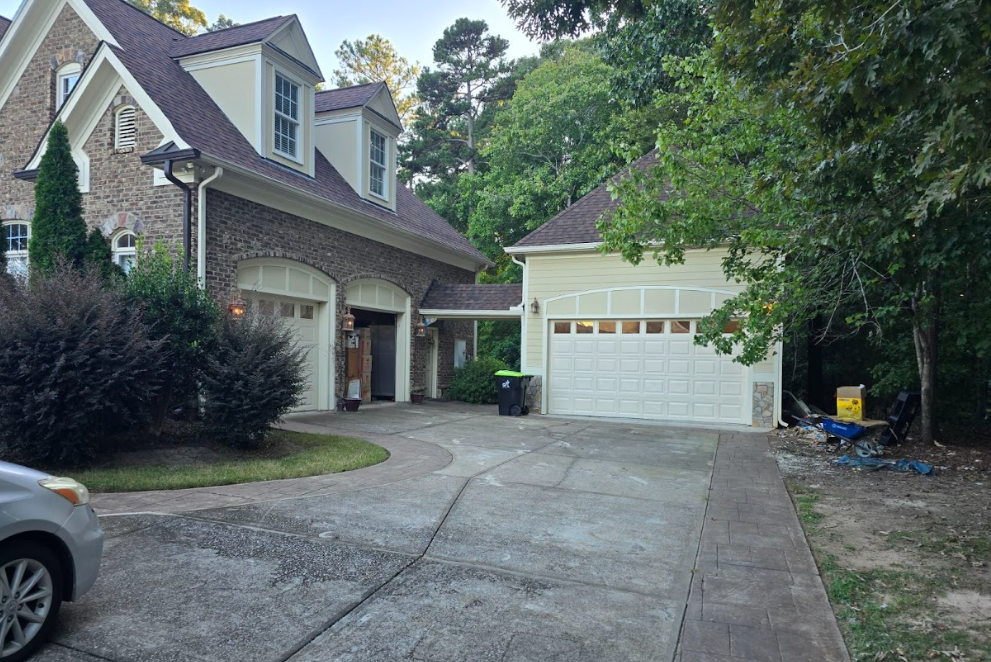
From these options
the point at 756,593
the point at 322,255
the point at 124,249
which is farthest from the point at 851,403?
the point at 124,249

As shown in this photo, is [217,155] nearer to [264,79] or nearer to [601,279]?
[264,79]

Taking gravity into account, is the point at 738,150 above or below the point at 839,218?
above

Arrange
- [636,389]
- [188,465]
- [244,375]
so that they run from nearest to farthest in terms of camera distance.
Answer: [188,465]
[244,375]
[636,389]

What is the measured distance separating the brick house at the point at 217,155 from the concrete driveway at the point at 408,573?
5.76m

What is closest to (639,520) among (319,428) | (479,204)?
(319,428)

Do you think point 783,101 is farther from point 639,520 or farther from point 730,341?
point 730,341

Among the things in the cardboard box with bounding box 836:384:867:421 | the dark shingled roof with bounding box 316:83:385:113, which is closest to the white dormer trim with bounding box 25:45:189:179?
the dark shingled roof with bounding box 316:83:385:113

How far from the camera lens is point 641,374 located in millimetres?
13852

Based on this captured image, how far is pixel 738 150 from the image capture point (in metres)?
9.45

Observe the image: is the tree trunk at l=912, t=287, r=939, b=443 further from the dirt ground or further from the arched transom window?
the arched transom window

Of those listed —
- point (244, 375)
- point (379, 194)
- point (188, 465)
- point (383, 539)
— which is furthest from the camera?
point (379, 194)

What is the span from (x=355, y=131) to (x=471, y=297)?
5341mm

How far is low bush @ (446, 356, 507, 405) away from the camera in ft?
56.6

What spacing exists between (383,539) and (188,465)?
3.85 m
